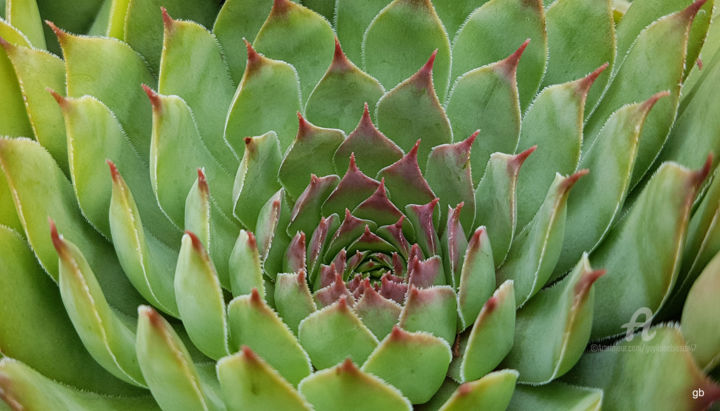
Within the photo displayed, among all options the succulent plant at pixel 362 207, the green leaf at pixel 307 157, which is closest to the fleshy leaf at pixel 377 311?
the succulent plant at pixel 362 207

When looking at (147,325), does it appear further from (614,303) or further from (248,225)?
(614,303)

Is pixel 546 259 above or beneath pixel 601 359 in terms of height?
above

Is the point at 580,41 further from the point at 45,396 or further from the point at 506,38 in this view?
the point at 45,396

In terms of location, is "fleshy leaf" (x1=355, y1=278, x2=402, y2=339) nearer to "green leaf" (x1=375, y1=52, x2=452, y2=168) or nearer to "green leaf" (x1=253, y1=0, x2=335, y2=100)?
"green leaf" (x1=375, y1=52, x2=452, y2=168)

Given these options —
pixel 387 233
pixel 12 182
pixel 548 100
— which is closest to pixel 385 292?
pixel 387 233

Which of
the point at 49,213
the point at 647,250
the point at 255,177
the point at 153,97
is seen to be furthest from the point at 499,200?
the point at 49,213

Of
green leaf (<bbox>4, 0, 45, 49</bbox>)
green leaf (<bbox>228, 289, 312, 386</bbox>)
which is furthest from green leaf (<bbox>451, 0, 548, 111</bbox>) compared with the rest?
green leaf (<bbox>4, 0, 45, 49</bbox>)
